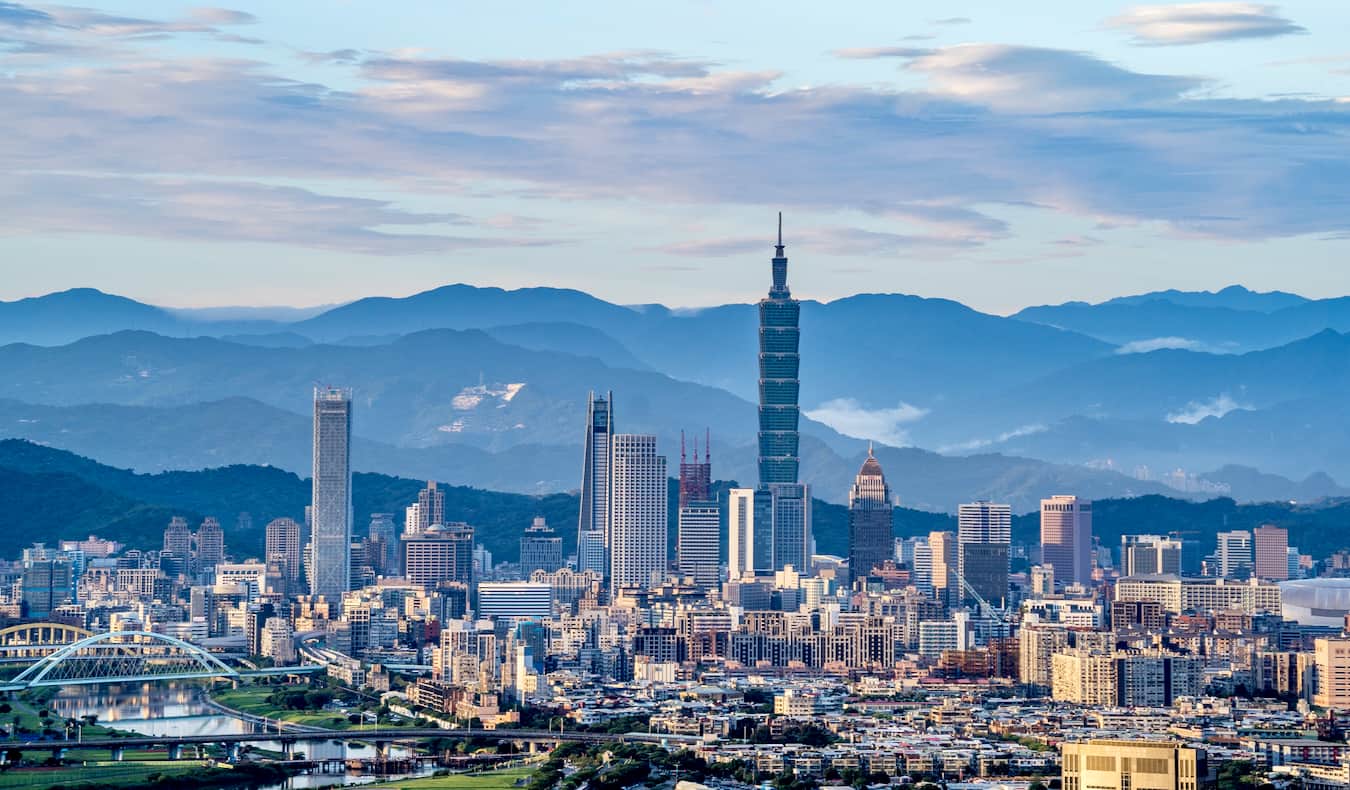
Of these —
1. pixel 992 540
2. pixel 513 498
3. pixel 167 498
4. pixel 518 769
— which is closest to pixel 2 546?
pixel 167 498

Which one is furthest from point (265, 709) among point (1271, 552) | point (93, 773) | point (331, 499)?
point (1271, 552)

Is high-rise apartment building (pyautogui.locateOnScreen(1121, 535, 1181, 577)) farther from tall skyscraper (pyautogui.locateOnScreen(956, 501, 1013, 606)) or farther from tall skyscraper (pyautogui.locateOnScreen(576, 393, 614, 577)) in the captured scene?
tall skyscraper (pyautogui.locateOnScreen(576, 393, 614, 577))

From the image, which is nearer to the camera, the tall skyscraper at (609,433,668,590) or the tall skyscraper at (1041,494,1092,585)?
the tall skyscraper at (1041,494,1092,585)

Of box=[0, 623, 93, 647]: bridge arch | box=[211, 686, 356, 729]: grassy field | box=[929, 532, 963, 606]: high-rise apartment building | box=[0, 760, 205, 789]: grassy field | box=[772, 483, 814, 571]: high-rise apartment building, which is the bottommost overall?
box=[0, 760, 205, 789]: grassy field

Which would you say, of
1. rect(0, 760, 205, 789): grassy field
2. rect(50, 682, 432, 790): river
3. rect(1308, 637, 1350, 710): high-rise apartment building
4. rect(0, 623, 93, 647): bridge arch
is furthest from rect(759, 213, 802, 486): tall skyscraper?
rect(0, 760, 205, 789): grassy field

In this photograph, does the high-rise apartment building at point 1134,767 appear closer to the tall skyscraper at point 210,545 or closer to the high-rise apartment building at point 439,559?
the high-rise apartment building at point 439,559

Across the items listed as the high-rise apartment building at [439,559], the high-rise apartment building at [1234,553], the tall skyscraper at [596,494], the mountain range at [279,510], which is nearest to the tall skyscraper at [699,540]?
the tall skyscraper at [596,494]

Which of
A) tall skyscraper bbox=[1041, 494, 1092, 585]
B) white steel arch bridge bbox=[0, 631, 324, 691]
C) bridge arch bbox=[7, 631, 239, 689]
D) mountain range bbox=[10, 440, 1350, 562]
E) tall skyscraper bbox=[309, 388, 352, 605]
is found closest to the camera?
white steel arch bridge bbox=[0, 631, 324, 691]
